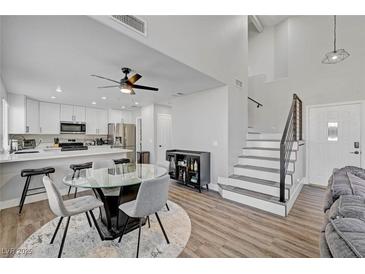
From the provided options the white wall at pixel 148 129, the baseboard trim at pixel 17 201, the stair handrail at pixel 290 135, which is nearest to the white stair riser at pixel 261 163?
the stair handrail at pixel 290 135

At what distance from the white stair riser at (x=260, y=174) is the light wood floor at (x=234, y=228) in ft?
1.76

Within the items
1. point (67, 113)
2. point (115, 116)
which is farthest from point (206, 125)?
point (67, 113)

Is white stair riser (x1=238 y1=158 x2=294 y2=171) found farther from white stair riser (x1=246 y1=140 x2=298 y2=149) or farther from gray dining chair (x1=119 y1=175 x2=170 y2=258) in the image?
gray dining chair (x1=119 y1=175 x2=170 y2=258)

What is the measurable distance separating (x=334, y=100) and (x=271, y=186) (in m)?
2.87

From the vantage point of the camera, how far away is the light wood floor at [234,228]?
1.88m

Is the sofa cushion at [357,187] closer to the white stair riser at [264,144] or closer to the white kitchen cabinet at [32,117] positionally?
the white stair riser at [264,144]

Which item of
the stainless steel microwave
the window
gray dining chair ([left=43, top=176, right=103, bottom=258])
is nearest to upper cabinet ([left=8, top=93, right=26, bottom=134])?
the stainless steel microwave

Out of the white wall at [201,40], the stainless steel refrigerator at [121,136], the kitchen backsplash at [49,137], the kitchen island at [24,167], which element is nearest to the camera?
the white wall at [201,40]

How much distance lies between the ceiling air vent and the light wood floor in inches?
103

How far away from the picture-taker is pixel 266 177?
338 cm

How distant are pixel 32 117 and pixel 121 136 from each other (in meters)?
2.72

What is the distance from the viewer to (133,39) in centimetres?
195
